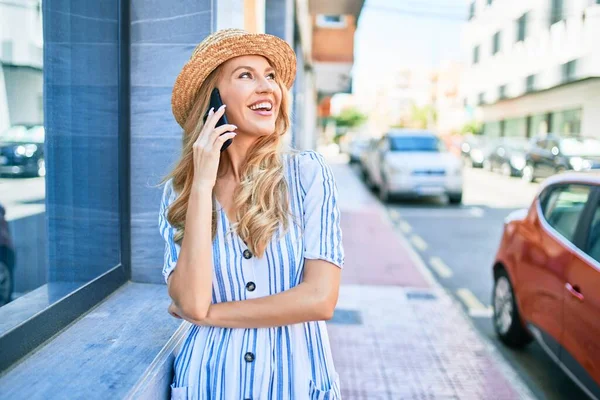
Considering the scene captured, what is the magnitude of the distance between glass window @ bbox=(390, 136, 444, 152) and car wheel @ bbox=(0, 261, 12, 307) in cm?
1397

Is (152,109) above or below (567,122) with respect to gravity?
below

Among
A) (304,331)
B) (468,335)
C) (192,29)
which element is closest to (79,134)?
(192,29)

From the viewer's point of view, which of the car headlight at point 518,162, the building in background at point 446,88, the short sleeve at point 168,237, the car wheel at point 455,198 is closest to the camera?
the short sleeve at point 168,237

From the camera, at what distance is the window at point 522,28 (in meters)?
34.1

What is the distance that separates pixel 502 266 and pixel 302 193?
3.82 m

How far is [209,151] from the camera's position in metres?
1.82

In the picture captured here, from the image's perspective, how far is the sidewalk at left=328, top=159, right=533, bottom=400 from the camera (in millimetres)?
4258

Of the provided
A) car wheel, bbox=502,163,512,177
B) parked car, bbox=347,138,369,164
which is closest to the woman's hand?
car wheel, bbox=502,163,512,177

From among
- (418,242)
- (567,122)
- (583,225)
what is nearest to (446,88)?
(567,122)

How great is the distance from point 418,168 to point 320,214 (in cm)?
1283

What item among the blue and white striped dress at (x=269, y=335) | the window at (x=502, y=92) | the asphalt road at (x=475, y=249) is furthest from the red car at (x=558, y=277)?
the window at (x=502, y=92)

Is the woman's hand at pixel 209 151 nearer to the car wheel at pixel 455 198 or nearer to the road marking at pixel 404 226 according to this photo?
the road marking at pixel 404 226

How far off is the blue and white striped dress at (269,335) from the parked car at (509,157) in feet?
72.5

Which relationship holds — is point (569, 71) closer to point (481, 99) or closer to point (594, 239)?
point (481, 99)
